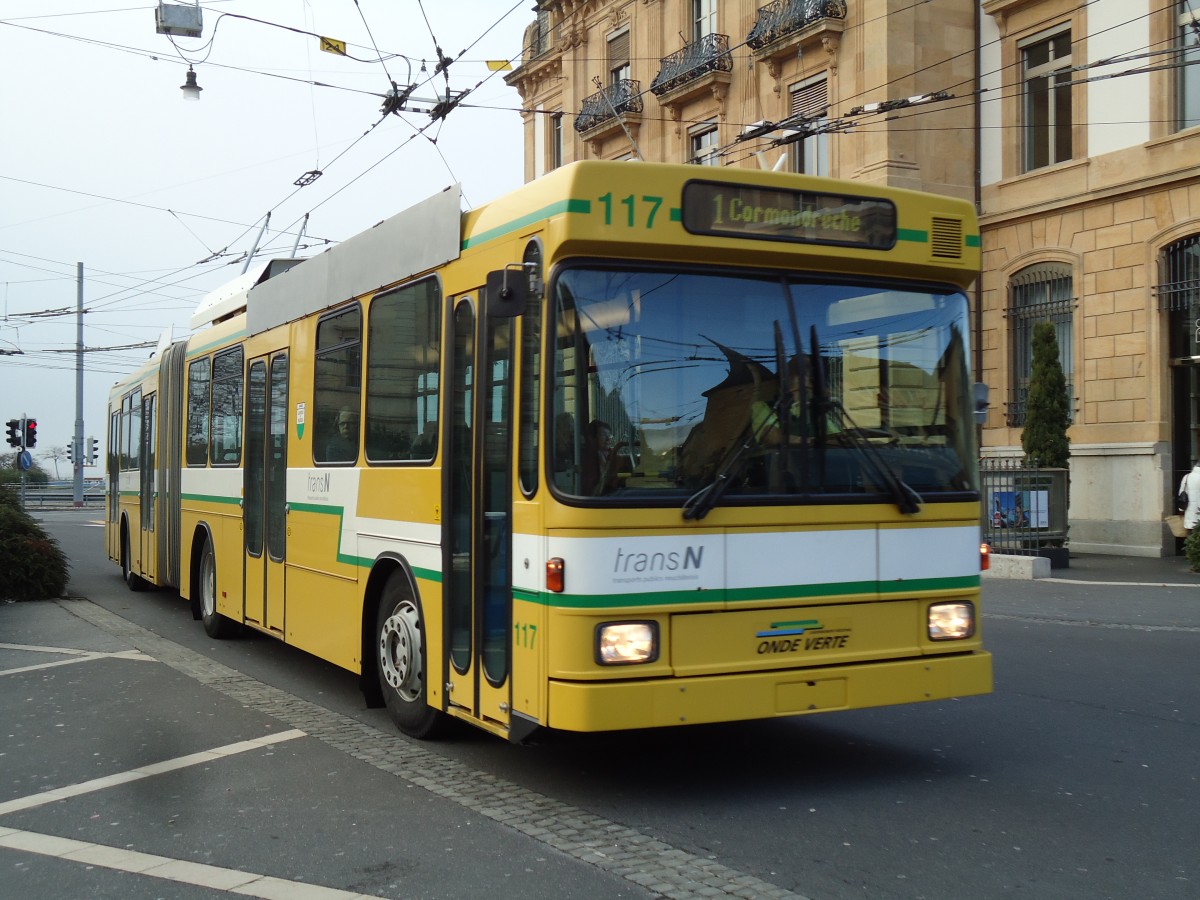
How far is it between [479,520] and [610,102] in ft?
95.0

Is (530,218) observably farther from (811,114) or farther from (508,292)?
(811,114)

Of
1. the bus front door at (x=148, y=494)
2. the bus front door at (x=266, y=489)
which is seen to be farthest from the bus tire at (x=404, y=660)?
the bus front door at (x=148, y=494)

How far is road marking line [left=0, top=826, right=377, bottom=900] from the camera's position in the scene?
16.1 feet

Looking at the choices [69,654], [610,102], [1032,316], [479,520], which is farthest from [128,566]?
[610,102]

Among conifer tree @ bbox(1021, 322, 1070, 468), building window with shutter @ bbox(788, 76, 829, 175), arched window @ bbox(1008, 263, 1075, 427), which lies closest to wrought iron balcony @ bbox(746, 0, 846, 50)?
building window with shutter @ bbox(788, 76, 829, 175)

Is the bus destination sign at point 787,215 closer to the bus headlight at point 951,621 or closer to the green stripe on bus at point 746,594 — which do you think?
the green stripe on bus at point 746,594

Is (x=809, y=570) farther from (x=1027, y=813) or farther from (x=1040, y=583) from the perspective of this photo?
(x=1040, y=583)

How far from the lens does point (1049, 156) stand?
24.5 meters

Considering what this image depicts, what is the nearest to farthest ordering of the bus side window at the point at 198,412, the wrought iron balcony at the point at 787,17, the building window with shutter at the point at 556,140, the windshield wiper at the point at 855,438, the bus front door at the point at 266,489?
the windshield wiper at the point at 855,438
the bus front door at the point at 266,489
the bus side window at the point at 198,412
the wrought iron balcony at the point at 787,17
the building window with shutter at the point at 556,140

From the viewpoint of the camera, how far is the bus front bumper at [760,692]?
18.7 ft

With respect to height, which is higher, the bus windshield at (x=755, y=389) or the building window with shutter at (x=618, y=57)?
the building window with shutter at (x=618, y=57)

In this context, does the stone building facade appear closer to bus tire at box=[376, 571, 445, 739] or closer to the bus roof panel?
the bus roof panel

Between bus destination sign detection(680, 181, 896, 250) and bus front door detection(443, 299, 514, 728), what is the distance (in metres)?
1.10

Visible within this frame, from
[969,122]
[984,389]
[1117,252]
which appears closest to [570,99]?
[969,122]
